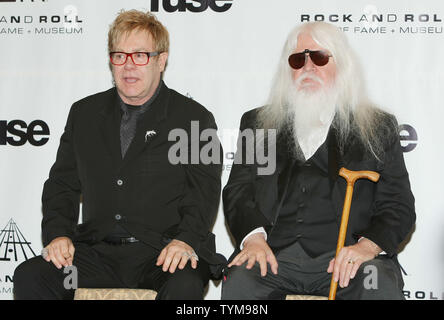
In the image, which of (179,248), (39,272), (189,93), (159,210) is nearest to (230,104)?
(189,93)

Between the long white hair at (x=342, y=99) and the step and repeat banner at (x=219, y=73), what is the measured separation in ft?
2.15

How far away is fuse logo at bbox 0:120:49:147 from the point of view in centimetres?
451

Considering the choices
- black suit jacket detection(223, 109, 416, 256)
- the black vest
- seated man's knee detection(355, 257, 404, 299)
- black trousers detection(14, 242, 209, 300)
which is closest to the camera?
seated man's knee detection(355, 257, 404, 299)

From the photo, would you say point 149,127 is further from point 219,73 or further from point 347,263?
point 347,263

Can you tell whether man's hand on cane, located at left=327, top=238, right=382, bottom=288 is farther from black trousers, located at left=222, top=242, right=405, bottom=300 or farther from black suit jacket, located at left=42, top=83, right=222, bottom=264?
black suit jacket, located at left=42, top=83, right=222, bottom=264

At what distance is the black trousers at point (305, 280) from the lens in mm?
2861

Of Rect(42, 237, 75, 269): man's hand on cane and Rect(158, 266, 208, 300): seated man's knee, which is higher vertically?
Rect(42, 237, 75, 269): man's hand on cane

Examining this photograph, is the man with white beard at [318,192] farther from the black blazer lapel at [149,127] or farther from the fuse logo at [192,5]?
the fuse logo at [192,5]

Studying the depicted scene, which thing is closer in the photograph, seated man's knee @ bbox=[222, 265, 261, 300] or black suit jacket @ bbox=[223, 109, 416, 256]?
seated man's knee @ bbox=[222, 265, 261, 300]

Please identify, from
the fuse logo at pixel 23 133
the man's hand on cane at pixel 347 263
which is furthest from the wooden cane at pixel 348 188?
the fuse logo at pixel 23 133

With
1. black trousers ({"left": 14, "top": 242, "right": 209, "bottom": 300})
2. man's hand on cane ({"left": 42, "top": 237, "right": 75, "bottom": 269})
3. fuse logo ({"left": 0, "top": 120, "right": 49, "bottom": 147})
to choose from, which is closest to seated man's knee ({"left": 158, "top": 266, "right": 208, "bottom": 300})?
black trousers ({"left": 14, "top": 242, "right": 209, "bottom": 300})

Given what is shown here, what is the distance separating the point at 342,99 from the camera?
3.46 meters

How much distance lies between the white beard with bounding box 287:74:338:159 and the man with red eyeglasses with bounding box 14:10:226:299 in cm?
49

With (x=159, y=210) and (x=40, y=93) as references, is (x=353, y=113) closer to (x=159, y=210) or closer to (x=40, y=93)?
(x=159, y=210)
